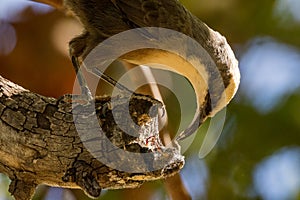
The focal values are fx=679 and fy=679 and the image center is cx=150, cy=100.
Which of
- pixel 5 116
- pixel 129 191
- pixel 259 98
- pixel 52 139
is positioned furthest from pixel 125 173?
pixel 259 98

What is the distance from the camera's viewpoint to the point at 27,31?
2605mm

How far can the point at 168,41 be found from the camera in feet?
5.89

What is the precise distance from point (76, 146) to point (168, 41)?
0.46m

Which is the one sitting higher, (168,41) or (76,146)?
(168,41)

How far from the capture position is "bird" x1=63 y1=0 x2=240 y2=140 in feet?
5.88

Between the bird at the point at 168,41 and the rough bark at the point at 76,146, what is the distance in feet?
0.95

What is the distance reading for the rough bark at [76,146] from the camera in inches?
57.2

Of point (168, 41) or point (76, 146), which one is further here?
point (168, 41)

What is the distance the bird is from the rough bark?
290 millimetres

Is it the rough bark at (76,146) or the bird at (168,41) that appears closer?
the rough bark at (76,146)

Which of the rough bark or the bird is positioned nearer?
the rough bark

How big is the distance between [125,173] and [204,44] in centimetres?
55

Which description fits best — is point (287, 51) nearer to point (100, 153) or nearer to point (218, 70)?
point (218, 70)

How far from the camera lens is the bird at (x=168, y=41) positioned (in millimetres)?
1792
